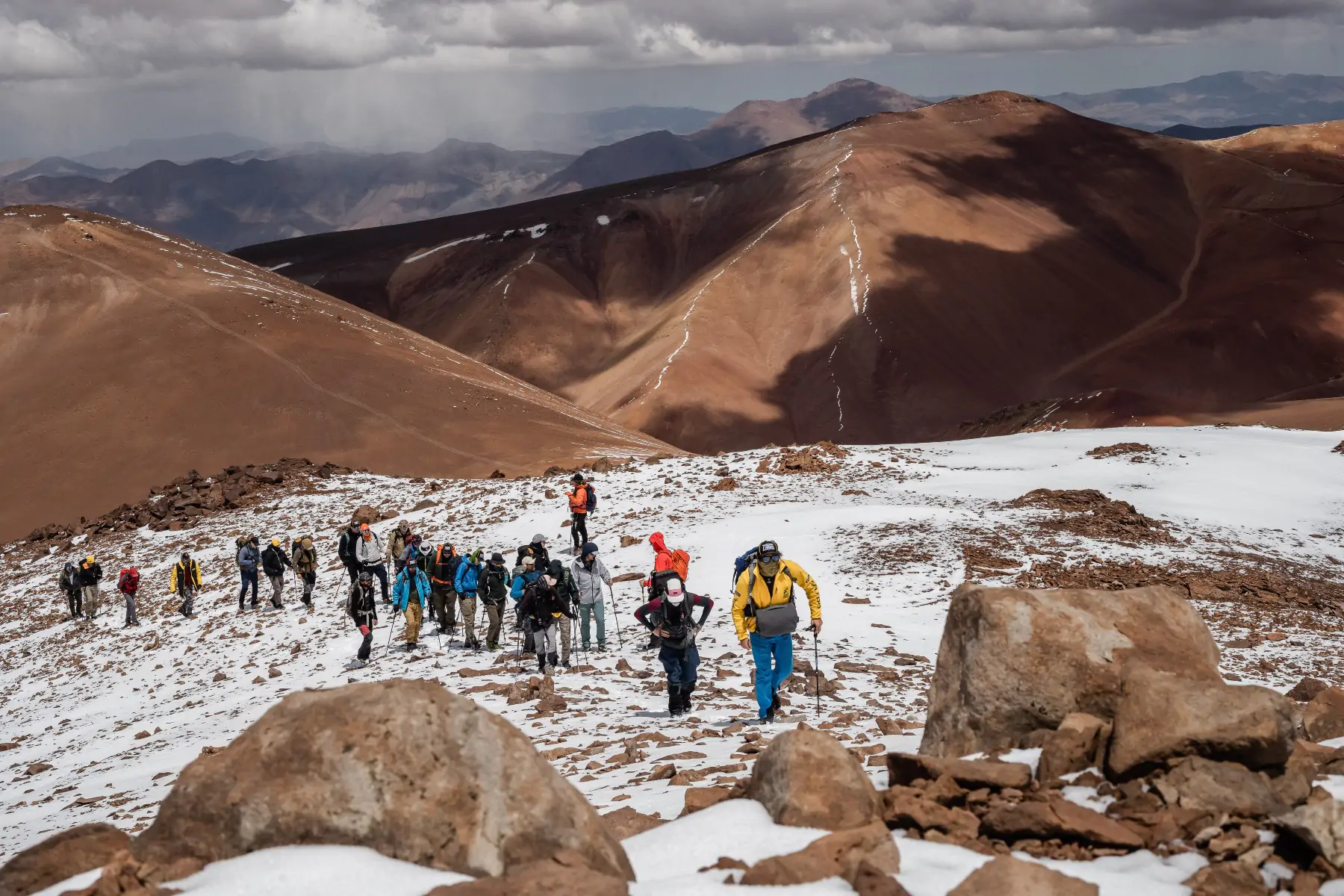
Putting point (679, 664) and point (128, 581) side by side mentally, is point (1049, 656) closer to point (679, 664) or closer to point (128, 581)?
point (679, 664)

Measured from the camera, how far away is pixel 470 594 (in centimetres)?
1777

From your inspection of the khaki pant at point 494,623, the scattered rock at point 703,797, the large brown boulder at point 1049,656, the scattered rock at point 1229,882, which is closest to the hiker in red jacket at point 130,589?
the khaki pant at point 494,623

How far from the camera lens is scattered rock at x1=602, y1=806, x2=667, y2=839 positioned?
7.39m

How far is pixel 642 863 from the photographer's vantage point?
6457 mm

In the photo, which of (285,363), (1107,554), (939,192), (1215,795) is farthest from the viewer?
→ (939,192)

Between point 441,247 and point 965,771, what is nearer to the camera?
point 965,771

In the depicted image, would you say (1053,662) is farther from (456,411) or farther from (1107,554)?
(456,411)

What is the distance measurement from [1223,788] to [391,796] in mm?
4673

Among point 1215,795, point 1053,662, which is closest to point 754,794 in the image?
point 1053,662

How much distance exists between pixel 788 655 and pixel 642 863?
209 inches

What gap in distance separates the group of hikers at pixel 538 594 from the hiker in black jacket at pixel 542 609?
0.05ft

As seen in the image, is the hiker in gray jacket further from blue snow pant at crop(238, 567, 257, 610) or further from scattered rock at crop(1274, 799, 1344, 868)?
scattered rock at crop(1274, 799, 1344, 868)

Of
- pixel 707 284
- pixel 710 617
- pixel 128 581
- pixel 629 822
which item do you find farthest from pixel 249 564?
pixel 707 284

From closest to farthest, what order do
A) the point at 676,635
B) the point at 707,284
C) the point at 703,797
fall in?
the point at 703,797 < the point at 676,635 < the point at 707,284
